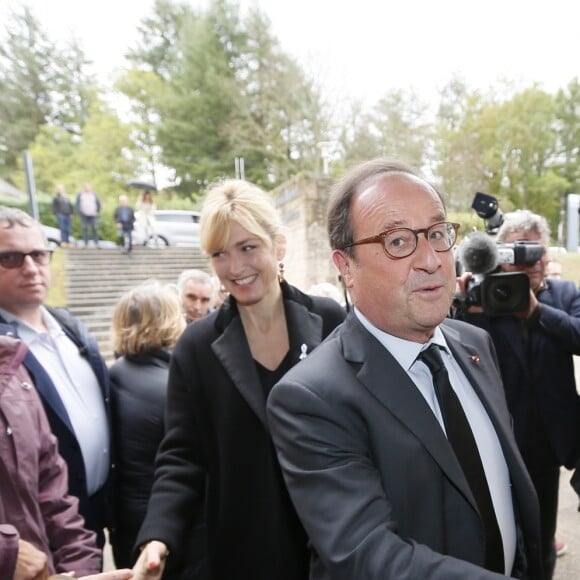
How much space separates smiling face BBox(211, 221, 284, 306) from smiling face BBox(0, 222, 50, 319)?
0.87m

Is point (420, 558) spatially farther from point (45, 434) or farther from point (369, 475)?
point (45, 434)

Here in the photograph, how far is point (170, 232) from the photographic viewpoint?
18.6 metres

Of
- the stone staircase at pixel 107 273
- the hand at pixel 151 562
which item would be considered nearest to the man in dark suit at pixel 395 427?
the hand at pixel 151 562

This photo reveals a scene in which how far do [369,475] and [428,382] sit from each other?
32 centimetres

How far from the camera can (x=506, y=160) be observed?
19.3 meters

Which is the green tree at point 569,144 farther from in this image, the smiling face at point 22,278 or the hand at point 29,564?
the hand at point 29,564

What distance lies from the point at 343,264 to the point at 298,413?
45cm

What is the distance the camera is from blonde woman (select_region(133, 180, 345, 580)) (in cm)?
172

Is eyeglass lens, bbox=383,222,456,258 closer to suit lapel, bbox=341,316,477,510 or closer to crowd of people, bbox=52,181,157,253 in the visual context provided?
suit lapel, bbox=341,316,477,510

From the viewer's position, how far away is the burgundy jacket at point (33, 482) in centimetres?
147

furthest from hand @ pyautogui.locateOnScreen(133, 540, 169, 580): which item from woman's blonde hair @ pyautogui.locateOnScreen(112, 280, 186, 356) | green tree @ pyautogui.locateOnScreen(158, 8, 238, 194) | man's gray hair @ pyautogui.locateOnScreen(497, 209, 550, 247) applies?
green tree @ pyautogui.locateOnScreen(158, 8, 238, 194)

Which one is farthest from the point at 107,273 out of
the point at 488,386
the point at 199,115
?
the point at 199,115

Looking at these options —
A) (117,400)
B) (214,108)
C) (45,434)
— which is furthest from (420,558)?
(214,108)

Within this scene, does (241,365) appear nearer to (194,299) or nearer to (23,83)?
(194,299)
